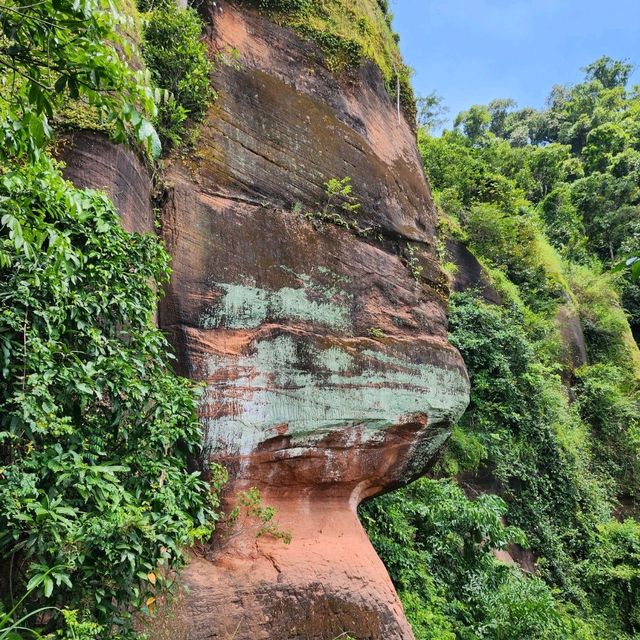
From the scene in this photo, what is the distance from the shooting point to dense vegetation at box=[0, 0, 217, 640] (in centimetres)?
248

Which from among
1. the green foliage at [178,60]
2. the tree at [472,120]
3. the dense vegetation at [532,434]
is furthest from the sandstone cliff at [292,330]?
the tree at [472,120]

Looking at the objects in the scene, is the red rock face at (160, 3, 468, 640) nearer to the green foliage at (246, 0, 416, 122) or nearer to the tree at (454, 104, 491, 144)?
the green foliage at (246, 0, 416, 122)

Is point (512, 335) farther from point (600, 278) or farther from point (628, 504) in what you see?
point (600, 278)

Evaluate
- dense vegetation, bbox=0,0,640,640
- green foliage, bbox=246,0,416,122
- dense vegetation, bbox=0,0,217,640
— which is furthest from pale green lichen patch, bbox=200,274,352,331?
green foliage, bbox=246,0,416,122

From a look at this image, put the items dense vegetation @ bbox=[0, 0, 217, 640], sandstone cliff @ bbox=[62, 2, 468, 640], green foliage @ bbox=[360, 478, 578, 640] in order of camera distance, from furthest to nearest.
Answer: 1. green foliage @ bbox=[360, 478, 578, 640]
2. sandstone cliff @ bbox=[62, 2, 468, 640]
3. dense vegetation @ bbox=[0, 0, 217, 640]

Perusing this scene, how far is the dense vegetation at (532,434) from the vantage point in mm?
8039

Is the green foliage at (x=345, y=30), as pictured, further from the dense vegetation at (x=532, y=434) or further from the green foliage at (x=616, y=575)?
the green foliage at (x=616, y=575)

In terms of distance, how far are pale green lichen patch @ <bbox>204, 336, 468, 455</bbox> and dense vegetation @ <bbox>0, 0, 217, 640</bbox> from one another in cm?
83

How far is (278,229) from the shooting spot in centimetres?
609

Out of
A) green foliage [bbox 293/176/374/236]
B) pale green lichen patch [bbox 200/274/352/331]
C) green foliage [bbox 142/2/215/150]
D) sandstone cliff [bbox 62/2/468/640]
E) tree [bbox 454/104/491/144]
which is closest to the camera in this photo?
sandstone cliff [bbox 62/2/468/640]

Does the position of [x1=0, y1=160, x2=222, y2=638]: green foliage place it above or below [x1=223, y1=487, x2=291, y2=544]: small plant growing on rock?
above

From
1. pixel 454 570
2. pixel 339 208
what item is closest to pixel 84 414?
pixel 339 208

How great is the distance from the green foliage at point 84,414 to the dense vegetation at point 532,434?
3.13 metres

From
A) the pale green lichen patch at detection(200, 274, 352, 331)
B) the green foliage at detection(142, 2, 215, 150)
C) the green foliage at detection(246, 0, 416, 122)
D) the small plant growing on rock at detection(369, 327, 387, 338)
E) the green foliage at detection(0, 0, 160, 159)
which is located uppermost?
the green foliage at detection(246, 0, 416, 122)
